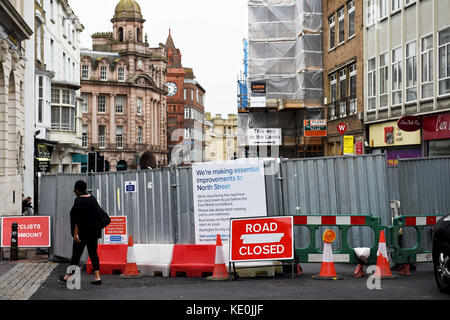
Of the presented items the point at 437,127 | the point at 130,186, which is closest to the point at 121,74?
the point at 437,127

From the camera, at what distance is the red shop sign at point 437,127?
73.4 feet

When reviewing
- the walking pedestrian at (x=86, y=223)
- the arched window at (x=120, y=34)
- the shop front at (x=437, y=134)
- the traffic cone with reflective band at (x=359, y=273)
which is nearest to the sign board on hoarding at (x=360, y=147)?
the shop front at (x=437, y=134)

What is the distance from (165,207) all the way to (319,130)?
22.3 meters

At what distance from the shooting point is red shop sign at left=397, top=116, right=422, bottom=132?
23.6 meters

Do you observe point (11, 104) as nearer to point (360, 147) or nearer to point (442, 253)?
point (360, 147)

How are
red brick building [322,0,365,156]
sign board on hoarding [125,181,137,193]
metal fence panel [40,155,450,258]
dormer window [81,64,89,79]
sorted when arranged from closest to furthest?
metal fence panel [40,155,450,258] → sign board on hoarding [125,181,137,193] → red brick building [322,0,365,156] → dormer window [81,64,89,79]

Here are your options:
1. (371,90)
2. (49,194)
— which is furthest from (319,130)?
(49,194)

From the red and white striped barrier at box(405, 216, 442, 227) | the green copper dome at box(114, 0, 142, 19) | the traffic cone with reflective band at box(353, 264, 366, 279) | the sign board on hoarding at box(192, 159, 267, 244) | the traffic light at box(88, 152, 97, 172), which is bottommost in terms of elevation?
the traffic cone with reflective band at box(353, 264, 366, 279)

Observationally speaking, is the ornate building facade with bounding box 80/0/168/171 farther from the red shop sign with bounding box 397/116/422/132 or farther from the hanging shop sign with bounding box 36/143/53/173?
the red shop sign with bounding box 397/116/422/132

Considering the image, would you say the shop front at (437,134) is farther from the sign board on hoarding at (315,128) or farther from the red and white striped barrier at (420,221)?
the red and white striped barrier at (420,221)

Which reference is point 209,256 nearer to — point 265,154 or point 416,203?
point 416,203

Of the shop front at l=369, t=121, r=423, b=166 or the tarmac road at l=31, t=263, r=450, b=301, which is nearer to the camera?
the tarmac road at l=31, t=263, r=450, b=301

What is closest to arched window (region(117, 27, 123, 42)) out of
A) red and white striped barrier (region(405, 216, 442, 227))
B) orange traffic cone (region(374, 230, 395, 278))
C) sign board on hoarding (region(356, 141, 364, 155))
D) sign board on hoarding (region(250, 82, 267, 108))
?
sign board on hoarding (region(250, 82, 267, 108))

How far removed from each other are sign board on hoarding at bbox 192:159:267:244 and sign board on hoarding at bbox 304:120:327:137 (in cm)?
2207
